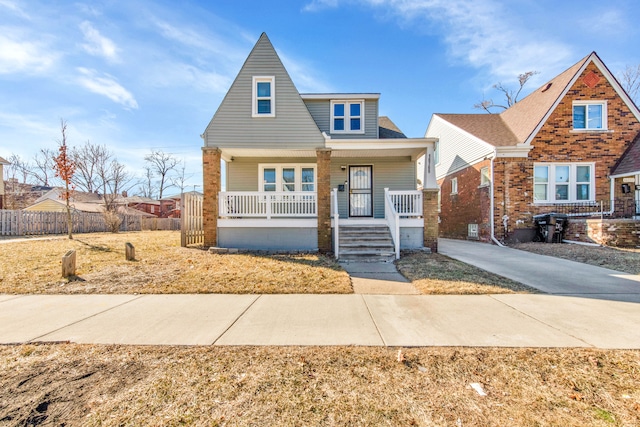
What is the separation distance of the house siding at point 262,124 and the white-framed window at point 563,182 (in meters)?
10.0

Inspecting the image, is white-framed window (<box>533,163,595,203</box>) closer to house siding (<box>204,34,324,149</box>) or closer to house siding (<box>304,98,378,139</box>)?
house siding (<box>304,98,378,139</box>)

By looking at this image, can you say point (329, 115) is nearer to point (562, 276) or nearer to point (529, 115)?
point (562, 276)

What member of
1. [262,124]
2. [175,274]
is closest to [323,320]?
[175,274]

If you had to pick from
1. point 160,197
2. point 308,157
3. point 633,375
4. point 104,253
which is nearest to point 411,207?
point 308,157

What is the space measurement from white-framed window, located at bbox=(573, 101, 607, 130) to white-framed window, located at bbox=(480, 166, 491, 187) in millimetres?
4012

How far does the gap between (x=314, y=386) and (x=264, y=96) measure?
10.0 metres

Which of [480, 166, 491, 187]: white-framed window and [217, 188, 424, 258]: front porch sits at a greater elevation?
[480, 166, 491, 187]: white-framed window

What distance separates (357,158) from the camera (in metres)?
12.4

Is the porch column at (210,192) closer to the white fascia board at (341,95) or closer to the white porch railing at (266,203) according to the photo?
the white porch railing at (266,203)

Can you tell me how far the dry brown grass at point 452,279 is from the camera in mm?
5457

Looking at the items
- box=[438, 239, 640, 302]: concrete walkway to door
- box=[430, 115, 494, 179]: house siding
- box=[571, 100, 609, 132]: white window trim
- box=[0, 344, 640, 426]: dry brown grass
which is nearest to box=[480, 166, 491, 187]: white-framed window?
box=[430, 115, 494, 179]: house siding

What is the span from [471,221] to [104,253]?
15.4m

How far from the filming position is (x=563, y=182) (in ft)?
42.4

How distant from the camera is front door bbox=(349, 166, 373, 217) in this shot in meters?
12.7
